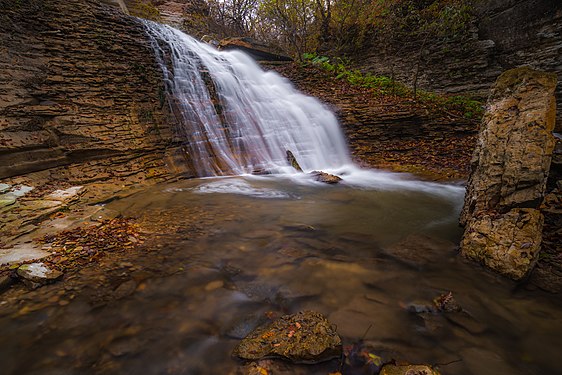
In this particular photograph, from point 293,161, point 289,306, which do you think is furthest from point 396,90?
point 289,306

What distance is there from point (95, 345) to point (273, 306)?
4.00 ft

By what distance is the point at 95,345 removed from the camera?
66.1 inches

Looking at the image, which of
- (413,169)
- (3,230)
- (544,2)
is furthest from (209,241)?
(544,2)

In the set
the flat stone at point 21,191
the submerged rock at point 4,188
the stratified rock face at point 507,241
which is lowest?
the flat stone at point 21,191

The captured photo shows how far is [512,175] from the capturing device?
8.94 ft

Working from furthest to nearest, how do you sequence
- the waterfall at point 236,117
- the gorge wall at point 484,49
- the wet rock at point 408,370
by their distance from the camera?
1. the gorge wall at point 484,49
2. the waterfall at point 236,117
3. the wet rock at point 408,370

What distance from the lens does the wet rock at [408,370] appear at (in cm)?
135

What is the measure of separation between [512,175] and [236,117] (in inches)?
279

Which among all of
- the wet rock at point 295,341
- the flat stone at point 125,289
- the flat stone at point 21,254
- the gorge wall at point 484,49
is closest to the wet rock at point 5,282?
the flat stone at point 21,254

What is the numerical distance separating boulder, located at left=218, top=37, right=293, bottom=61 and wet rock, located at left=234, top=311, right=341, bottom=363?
42.8ft

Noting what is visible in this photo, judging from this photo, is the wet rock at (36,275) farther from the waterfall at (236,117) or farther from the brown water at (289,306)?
the waterfall at (236,117)

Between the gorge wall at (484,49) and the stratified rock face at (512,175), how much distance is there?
7.82m

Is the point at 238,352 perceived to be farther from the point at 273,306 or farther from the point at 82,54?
the point at 82,54

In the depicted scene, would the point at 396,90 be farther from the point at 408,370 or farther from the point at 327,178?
the point at 408,370
